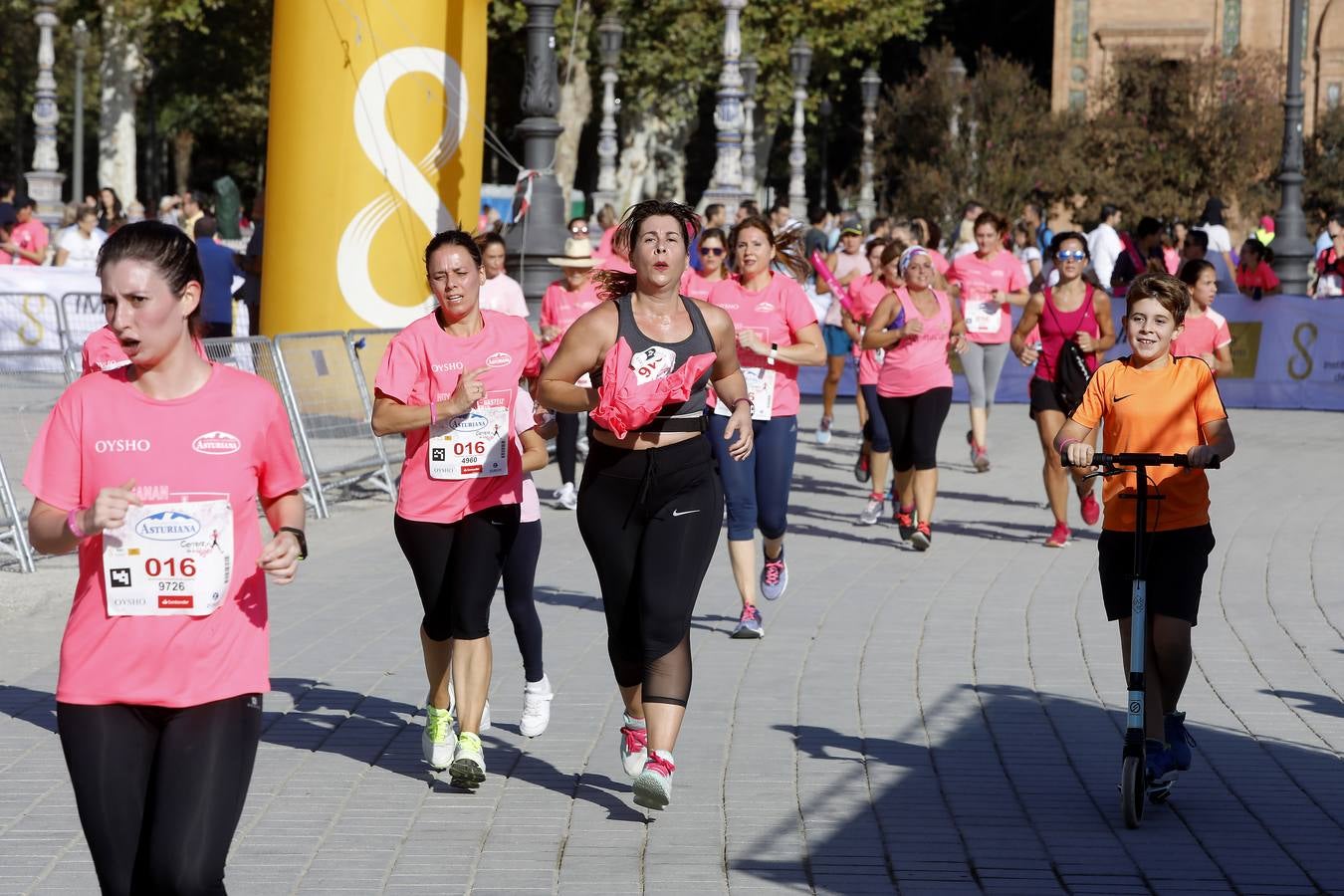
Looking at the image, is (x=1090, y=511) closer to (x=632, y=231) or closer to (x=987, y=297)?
(x=987, y=297)

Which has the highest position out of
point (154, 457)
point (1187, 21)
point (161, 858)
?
point (1187, 21)

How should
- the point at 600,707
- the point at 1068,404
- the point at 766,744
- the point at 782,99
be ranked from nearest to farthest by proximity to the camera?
the point at 766,744
the point at 600,707
the point at 1068,404
the point at 782,99

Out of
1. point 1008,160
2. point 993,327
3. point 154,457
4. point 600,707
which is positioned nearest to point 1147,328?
point 600,707

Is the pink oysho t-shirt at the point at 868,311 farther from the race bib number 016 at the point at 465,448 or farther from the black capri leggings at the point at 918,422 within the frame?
the race bib number 016 at the point at 465,448

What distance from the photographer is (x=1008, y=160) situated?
3625 cm

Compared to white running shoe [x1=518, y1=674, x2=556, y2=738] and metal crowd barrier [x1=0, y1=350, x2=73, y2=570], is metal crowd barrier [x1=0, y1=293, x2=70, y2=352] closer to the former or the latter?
metal crowd barrier [x1=0, y1=350, x2=73, y2=570]

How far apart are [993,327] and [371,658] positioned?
807 cm

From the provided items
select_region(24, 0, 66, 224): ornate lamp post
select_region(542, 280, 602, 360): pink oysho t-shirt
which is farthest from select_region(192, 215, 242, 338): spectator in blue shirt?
select_region(24, 0, 66, 224): ornate lamp post

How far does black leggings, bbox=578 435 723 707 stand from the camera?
21.0ft

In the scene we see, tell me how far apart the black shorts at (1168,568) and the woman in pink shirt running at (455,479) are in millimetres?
1920

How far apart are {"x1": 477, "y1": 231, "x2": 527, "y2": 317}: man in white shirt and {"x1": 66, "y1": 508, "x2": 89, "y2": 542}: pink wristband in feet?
30.0

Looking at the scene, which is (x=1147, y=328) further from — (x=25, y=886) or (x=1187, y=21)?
(x=1187, y=21)

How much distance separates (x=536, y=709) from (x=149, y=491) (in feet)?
11.4

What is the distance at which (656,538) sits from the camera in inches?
251
